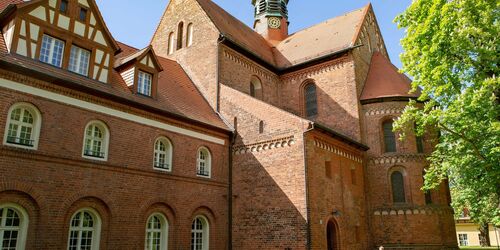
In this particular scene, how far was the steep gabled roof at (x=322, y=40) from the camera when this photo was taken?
78.2ft

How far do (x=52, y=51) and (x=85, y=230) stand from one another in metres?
5.92

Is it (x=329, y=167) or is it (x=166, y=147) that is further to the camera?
(x=329, y=167)

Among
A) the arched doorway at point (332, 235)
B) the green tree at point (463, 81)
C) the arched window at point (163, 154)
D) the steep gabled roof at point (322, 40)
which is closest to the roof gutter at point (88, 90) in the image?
the arched window at point (163, 154)

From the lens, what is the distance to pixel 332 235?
1684cm

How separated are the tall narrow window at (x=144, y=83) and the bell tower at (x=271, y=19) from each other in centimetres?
1681

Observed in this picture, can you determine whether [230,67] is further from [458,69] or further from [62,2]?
[458,69]

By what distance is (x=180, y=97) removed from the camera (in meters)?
18.3

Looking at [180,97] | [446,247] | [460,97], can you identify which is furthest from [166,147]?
[446,247]

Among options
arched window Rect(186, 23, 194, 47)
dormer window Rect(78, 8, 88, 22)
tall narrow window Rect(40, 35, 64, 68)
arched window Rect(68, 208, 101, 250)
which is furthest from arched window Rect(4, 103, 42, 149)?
arched window Rect(186, 23, 194, 47)

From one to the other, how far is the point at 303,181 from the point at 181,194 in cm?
478

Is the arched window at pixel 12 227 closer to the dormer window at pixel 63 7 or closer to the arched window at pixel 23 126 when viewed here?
the arched window at pixel 23 126

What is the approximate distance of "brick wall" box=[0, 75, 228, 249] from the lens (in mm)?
11211

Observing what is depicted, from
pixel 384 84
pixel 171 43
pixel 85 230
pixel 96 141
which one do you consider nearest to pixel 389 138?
pixel 384 84

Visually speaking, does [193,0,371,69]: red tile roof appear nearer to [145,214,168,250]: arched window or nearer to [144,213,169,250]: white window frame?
[144,213,169,250]: white window frame
